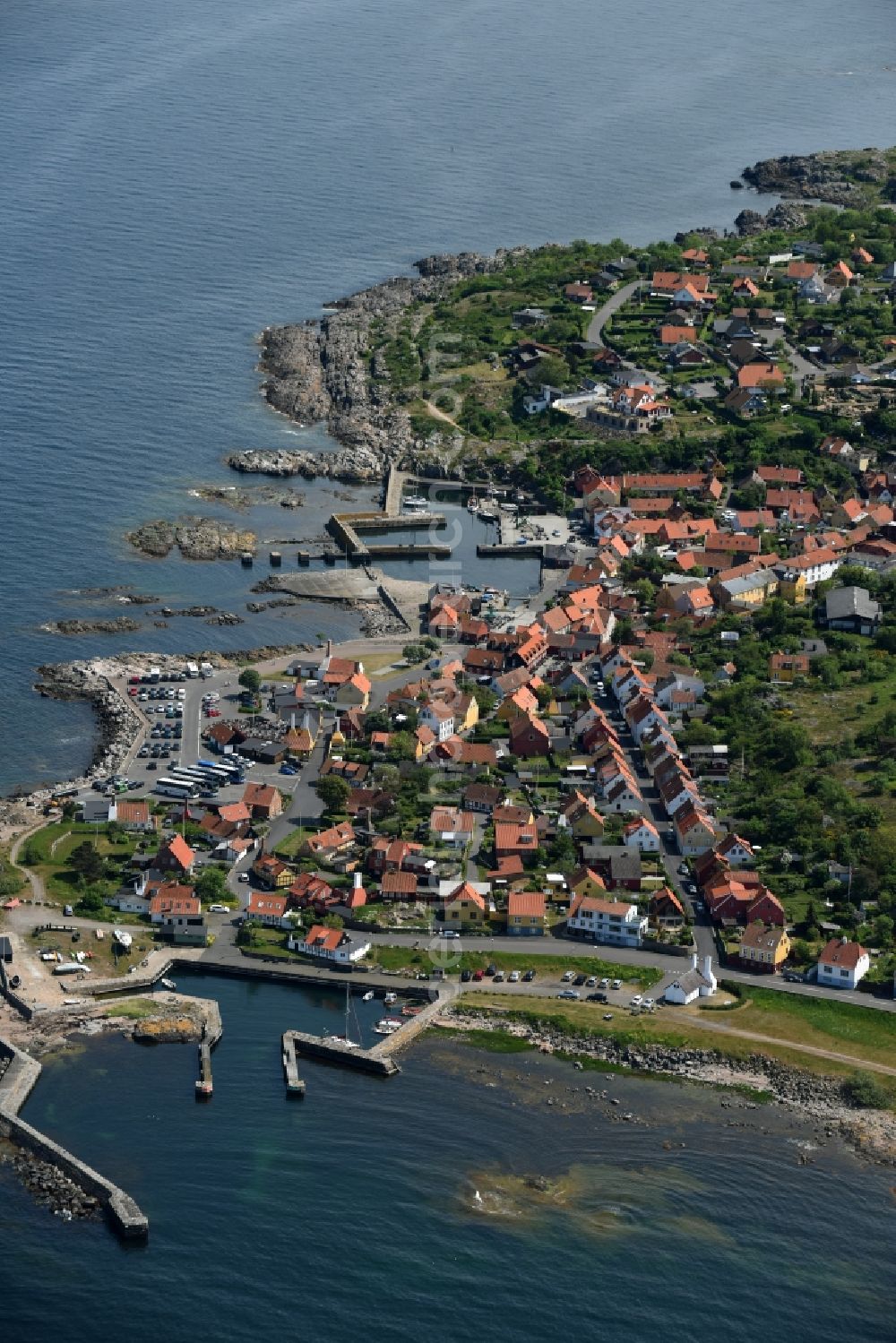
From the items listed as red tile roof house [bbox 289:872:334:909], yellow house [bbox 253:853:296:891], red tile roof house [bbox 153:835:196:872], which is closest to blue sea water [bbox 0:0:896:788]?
red tile roof house [bbox 153:835:196:872]

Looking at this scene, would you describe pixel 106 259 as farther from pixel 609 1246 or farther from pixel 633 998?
pixel 609 1246

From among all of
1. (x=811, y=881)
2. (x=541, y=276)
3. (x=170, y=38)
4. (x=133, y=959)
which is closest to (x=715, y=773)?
(x=811, y=881)

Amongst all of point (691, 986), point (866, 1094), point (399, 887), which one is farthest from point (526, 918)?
point (866, 1094)

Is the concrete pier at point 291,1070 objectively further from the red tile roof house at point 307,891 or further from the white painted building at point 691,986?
the white painted building at point 691,986

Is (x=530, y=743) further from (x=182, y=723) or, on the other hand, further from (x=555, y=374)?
(x=555, y=374)

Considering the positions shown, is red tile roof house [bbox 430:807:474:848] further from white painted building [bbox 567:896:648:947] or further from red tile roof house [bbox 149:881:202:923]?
red tile roof house [bbox 149:881:202:923]

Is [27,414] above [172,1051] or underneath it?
above

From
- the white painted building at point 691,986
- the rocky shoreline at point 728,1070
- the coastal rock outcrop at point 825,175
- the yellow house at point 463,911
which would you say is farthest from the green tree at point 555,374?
the rocky shoreline at point 728,1070
